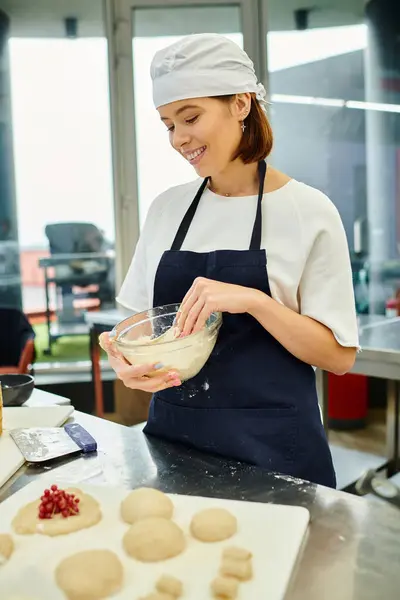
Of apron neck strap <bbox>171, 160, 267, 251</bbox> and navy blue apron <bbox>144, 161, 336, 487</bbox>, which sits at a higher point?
apron neck strap <bbox>171, 160, 267, 251</bbox>

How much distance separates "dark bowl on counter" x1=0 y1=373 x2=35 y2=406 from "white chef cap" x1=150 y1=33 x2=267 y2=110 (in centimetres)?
80

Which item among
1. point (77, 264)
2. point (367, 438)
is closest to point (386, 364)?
point (367, 438)

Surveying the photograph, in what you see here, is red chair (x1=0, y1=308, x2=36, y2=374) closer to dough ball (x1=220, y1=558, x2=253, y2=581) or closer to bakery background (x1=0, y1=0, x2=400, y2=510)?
bakery background (x1=0, y1=0, x2=400, y2=510)

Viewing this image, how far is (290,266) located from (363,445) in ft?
8.99

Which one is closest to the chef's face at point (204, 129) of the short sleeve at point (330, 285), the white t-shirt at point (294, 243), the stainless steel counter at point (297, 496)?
the white t-shirt at point (294, 243)

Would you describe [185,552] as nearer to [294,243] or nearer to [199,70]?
[294,243]

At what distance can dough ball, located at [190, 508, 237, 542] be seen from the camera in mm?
894

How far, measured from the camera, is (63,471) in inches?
46.5

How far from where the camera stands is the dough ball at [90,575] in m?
0.77

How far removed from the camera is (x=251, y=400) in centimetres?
124

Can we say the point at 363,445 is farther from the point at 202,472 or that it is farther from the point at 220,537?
the point at 220,537

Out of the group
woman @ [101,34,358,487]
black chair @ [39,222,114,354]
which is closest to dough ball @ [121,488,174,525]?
woman @ [101,34,358,487]

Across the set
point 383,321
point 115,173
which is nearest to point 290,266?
point 383,321

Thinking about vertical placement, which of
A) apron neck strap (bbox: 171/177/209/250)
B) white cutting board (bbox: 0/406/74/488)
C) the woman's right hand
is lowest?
white cutting board (bbox: 0/406/74/488)
